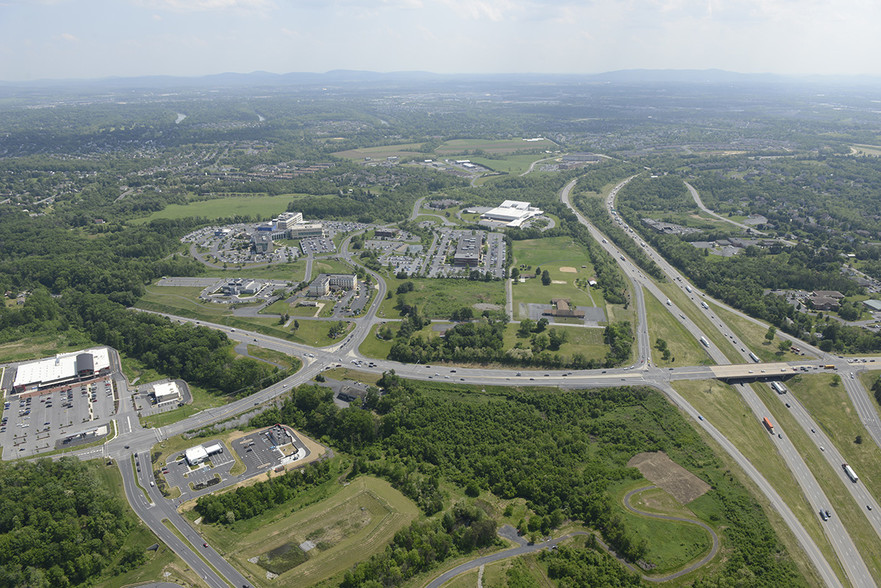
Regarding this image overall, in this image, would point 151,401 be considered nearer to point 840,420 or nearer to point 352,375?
point 352,375

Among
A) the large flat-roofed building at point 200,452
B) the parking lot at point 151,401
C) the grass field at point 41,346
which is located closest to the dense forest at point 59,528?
the large flat-roofed building at point 200,452

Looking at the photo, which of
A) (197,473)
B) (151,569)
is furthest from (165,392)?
(151,569)

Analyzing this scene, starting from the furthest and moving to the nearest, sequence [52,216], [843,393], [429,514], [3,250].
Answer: [52,216] < [3,250] < [843,393] < [429,514]

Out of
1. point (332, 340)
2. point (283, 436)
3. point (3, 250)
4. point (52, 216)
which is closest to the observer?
point (283, 436)

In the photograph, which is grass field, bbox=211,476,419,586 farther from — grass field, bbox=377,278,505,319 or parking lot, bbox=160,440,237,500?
grass field, bbox=377,278,505,319

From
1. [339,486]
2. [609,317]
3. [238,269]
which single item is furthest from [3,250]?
[609,317]

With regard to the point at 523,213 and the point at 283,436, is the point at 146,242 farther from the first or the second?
the point at 523,213

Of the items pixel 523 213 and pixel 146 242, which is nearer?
pixel 146 242
